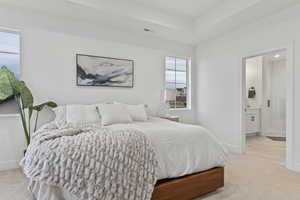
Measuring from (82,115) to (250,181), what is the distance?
2542 mm

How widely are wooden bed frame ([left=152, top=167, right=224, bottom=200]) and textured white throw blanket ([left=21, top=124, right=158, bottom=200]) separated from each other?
0.20 meters

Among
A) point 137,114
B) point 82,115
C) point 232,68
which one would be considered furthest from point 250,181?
point 82,115

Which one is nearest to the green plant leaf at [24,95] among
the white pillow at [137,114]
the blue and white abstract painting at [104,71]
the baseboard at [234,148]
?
the blue and white abstract painting at [104,71]

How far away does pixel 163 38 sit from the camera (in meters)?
4.20

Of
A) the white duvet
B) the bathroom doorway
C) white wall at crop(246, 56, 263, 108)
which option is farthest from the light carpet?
white wall at crop(246, 56, 263, 108)

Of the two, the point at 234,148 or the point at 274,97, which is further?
the point at 274,97

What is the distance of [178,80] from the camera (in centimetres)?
464

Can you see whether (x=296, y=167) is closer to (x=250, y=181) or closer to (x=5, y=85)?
(x=250, y=181)

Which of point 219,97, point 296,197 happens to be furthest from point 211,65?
point 296,197

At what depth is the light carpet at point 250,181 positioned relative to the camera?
199 cm

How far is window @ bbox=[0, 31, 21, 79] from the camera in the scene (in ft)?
9.65

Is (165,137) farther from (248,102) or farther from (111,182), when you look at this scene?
(248,102)

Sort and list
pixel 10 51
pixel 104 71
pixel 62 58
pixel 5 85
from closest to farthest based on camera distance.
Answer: pixel 5 85, pixel 10 51, pixel 62 58, pixel 104 71

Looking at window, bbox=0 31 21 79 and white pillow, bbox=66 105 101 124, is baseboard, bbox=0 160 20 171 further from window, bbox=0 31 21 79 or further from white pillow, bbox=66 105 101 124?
window, bbox=0 31 21 79
